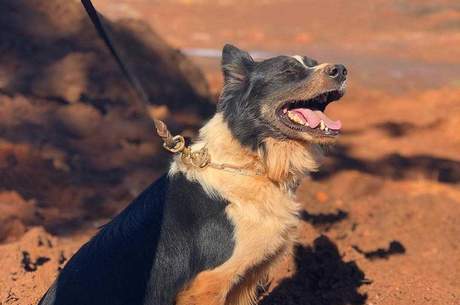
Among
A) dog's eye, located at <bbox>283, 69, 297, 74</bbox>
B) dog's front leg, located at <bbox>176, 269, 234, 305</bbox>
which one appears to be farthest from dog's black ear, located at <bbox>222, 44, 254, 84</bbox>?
dog's front leg, located at <bbox>176, 269, 234, 305</bbox>

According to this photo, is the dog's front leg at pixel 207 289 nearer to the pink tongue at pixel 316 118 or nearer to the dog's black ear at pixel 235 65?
the pink tongue at pixel 316 118

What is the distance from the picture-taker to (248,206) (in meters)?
4.59

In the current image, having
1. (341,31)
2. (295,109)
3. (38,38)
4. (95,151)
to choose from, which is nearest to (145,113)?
(95,151)

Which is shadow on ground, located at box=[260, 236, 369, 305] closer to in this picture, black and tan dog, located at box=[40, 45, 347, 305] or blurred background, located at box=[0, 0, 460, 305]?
blurred background, located at box=[0, 0, 460, 305]

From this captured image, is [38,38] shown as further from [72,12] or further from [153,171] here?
[153,171]

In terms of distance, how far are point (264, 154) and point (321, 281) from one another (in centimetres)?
195

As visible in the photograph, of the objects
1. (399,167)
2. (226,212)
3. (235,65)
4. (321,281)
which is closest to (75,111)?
(399,167)

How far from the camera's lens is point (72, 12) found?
35.3ft

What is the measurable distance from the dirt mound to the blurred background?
2 cm

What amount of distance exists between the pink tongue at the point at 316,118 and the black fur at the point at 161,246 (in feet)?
2.70

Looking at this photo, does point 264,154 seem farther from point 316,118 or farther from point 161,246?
point 161,246

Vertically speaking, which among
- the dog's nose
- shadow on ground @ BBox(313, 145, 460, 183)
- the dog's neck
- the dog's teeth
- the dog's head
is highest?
the dog's nose

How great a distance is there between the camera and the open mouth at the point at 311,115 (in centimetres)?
471

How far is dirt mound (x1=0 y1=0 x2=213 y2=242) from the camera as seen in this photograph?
8.48m
